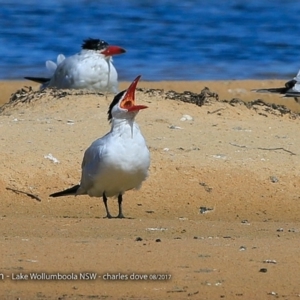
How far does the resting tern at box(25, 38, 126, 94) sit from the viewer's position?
1141 cm

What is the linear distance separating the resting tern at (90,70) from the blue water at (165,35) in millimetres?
3890

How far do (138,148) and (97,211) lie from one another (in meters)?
0.97

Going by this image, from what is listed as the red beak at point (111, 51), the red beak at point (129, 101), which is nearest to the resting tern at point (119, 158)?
the red beak at point (129, 101)

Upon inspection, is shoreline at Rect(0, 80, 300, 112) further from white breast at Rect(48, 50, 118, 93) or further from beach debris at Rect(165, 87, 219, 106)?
beach debris at Rect(165, 87, 219, 106)

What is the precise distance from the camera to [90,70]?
11398 millimetres

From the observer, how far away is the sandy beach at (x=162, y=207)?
17.0 feet

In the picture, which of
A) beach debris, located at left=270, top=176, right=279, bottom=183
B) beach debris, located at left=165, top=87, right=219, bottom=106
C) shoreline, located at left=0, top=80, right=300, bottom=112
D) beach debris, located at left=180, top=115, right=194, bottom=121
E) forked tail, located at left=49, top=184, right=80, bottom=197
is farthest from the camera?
shoreline, located at left=0, top=80, right=300, bottom=112

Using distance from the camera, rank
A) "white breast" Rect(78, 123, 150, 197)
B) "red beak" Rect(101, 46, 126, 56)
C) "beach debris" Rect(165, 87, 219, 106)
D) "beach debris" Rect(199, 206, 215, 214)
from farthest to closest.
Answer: "red beak" Rect(101, 46, 126, 56) → "beach debris" Rect(165, 87, 219, 106) → "beach debris" Rect(199, 206, 215, 214) → "white breast" Rect(78, 123, 150, 197)

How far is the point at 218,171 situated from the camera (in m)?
8.38

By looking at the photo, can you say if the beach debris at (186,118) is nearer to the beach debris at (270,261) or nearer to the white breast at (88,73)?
the white breast at (88,73)

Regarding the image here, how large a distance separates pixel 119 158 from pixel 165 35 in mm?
12712

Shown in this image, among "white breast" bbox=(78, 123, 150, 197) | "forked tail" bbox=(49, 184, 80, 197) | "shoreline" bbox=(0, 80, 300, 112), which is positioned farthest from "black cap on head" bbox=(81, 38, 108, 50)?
"white breast" bbox=(78, 123, 150, 197)

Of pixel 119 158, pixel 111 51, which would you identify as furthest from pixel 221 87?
pixel 119 158

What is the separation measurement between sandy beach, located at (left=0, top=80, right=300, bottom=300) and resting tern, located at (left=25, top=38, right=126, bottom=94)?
67 centimetres
